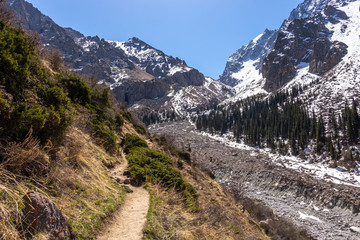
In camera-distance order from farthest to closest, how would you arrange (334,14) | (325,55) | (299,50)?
(334,14), (299,50), (325,55)

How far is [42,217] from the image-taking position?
2.71m

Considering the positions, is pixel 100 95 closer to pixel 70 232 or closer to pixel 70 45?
pixel 70 232

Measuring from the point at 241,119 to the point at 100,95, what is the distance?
77941 mm

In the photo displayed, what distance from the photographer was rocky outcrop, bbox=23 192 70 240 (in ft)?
8.61

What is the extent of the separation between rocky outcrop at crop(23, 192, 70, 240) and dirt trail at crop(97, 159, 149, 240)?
1065mm

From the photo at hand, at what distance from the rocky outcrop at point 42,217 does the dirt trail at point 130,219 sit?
107 centimetres

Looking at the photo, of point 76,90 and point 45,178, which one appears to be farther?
point 76,90

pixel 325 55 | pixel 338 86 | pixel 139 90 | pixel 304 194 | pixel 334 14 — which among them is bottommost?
pixel 304 194

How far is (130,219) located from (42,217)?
93.8 inches

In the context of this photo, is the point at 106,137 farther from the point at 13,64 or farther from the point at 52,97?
the point at 13,64

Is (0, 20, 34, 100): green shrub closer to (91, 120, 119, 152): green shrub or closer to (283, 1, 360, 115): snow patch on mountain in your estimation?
(91, 120, 119, 152): green shrub

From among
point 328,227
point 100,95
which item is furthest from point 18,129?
point 328,227

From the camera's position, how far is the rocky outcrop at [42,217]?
2623 millimetres

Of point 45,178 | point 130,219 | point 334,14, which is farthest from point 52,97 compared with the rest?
point 334,14
